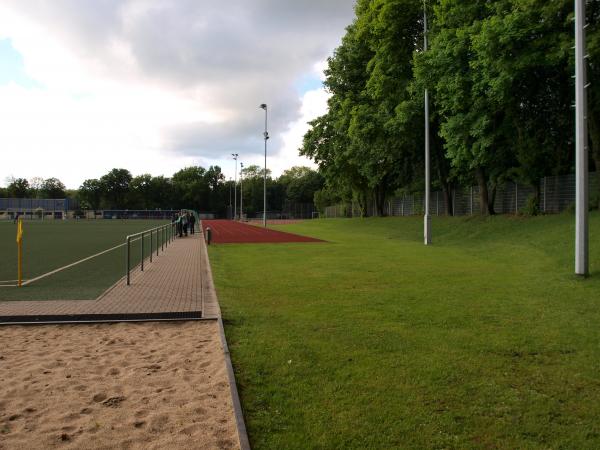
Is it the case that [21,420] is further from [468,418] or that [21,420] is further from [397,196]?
[397,196]

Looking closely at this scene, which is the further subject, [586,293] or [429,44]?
[429,44]

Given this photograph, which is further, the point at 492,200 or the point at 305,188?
the point at 305,188

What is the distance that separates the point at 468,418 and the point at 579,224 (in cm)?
835

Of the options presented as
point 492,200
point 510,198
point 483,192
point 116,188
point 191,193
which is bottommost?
point 492,200

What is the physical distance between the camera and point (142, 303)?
8.73 meters

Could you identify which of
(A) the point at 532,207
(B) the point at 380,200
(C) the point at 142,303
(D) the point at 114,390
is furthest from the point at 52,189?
(D) the point at 114,390

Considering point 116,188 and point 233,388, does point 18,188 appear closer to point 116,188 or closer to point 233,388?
point 116,188

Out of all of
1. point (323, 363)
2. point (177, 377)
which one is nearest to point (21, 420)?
point (177, 377)

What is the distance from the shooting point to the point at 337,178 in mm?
45312

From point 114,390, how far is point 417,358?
9.56 feet

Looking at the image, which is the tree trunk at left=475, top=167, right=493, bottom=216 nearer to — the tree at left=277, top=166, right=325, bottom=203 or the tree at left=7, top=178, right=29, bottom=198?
the tree at left=277, top=166, right=325, bottom=203

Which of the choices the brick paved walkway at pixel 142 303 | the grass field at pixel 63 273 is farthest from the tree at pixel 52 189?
the brick paved walkway at pixel 142 303

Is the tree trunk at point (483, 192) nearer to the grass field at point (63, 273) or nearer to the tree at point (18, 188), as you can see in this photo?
the grass field at point (63, 273)

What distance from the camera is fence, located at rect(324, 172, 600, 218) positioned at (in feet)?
75.6
